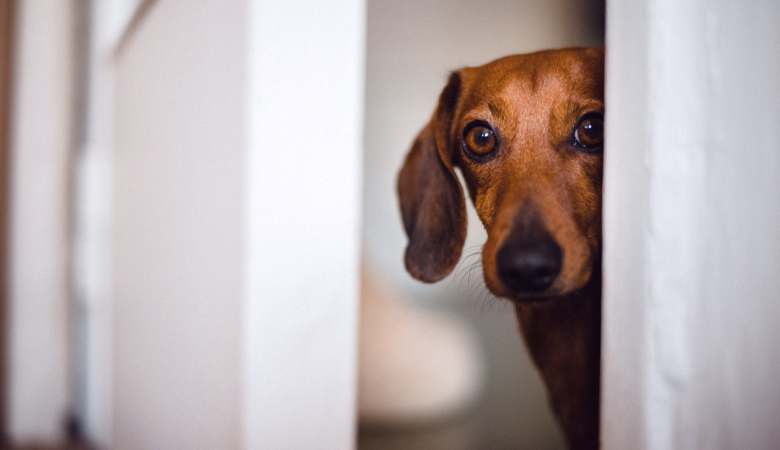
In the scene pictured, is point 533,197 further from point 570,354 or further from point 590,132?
point 570,354

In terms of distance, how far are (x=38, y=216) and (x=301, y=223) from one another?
66.7 inches

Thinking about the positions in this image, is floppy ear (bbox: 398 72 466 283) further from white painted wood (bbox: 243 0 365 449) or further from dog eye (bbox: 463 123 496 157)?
white painted wood (bbox: 243 0 365 449)

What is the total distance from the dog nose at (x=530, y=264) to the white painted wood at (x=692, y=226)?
0.26ft

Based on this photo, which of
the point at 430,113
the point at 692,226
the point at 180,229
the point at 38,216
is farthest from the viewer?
the point at 38,216

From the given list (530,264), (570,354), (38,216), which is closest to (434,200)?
(530,264)

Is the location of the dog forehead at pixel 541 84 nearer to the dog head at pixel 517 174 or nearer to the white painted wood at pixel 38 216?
the dog head at pixel 517 174

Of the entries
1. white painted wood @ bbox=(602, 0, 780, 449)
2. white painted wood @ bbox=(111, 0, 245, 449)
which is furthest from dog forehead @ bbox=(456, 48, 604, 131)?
white painted wood @ bbox=(111, 0, 245, 449)

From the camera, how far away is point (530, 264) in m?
0.55

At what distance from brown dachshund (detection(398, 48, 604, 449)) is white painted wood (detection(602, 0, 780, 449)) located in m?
0.11

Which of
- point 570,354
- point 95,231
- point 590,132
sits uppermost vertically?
point 590,132

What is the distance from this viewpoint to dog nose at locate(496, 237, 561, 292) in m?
0.55

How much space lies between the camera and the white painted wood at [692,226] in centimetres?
43

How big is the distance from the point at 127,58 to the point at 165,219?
2.54 feet

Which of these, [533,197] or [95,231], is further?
[95,231]
